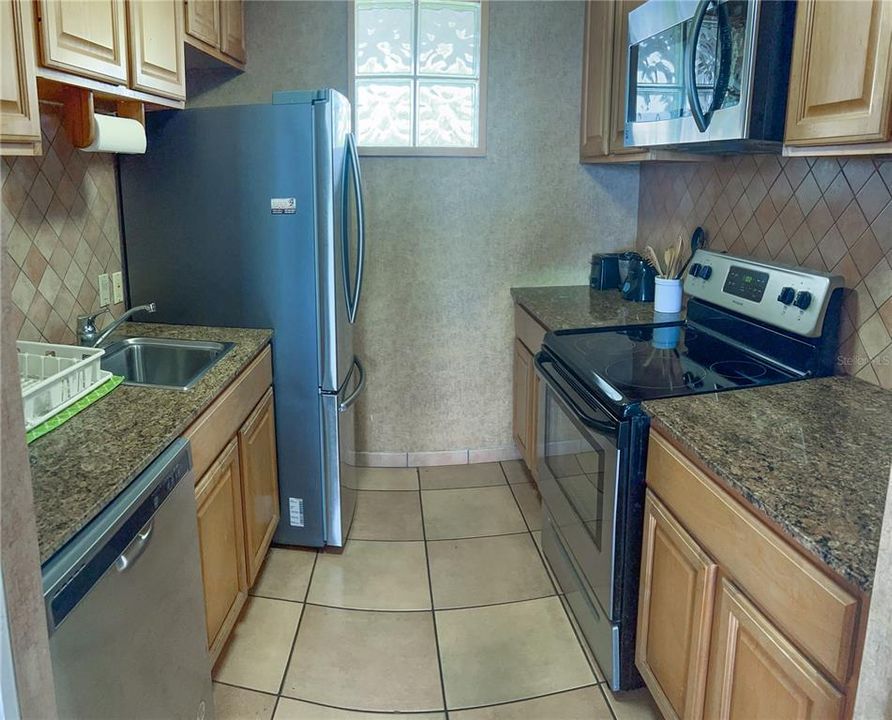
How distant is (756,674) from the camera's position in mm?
1229

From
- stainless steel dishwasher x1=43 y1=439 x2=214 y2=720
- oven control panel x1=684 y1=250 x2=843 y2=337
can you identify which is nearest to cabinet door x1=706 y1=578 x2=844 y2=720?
oven control panel x1=684 y1=250 x2=843 y2=337

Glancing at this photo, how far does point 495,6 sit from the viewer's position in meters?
2.89

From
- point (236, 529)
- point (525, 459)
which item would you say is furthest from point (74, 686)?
point (525, 459)

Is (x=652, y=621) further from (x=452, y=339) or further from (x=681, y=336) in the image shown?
(x=452, y=339)

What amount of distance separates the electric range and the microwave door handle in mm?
495

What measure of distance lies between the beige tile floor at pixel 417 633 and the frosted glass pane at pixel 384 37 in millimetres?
1915

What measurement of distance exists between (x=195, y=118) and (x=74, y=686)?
5.87 ft

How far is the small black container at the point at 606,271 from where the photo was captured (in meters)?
3.05

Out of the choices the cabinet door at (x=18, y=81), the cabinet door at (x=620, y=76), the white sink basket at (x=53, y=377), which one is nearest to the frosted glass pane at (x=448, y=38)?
the cabinet door at (x=620, y=76)

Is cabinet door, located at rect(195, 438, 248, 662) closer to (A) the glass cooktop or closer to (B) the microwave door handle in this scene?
(A) the glass cooktop

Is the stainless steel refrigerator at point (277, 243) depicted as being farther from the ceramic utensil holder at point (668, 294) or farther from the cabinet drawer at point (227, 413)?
the ceramic utensil holder at point (668, 294)

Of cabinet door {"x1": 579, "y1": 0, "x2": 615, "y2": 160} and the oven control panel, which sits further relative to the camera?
cabinet door {"x1": 579, "y1": 0, "x2": 615, "y2": 160}

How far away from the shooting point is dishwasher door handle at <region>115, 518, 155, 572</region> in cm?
119

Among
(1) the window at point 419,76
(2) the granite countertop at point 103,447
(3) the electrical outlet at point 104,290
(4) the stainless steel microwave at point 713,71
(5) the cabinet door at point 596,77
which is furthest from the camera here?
(1) the window at point 419,76
